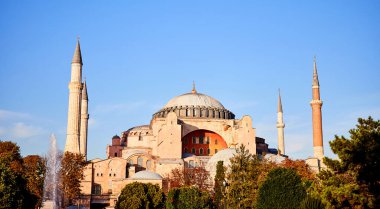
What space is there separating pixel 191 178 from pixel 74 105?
10911 mm

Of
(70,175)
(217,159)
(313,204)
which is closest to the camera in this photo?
(313,204)

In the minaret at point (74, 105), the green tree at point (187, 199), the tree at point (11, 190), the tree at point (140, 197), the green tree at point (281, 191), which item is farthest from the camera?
the minaret at point (74, 105)

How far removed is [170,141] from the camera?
4784 centimetres

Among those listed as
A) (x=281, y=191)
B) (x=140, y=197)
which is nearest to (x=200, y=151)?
(x=140, y=197)

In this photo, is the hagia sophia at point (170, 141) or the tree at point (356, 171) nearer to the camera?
the tree at point (356, 171)

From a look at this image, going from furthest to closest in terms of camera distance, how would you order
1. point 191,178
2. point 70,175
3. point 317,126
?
point 317,126, point 191,178, point 70,175

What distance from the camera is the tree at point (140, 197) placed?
3450cm

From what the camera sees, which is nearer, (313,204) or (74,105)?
(313,204)

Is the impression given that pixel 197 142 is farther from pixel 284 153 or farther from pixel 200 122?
pixel 284 153

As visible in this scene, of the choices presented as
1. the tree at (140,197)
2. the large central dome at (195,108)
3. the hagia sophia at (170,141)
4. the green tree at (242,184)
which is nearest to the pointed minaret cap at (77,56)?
the hagia sophia at (170,141)

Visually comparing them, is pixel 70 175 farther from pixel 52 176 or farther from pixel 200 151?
pixel 200 151

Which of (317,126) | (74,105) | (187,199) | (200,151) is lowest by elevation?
(187,199)

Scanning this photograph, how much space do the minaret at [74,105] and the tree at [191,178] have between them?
7.70 meters

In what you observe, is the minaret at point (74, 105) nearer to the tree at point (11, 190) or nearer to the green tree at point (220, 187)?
the green tree at point (220, 187)
